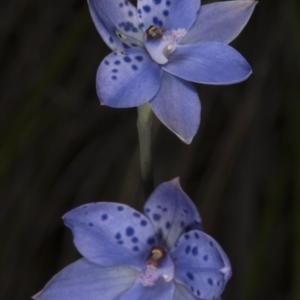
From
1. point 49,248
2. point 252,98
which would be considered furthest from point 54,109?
point 252,98

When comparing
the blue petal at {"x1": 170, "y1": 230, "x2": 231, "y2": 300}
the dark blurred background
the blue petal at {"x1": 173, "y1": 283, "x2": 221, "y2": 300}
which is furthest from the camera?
the dark blurred background

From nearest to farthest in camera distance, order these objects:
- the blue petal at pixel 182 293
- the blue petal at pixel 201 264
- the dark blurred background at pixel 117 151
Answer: the blue petal at pixel 201 264 → the blue petal at pixel 182 293 → the dark blurred background at pixel 117 151

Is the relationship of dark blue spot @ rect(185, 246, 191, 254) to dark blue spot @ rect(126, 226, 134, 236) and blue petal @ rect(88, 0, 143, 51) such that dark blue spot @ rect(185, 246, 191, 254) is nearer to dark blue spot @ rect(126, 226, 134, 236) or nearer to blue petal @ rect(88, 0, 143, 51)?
dark blue spot @ rect(126, 226, 134, 236)

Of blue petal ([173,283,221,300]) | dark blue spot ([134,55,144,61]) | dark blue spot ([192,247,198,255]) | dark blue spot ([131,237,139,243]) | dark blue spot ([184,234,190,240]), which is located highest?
dark blue spot ([134,55,144,61])

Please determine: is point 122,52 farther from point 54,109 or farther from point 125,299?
point 54,109

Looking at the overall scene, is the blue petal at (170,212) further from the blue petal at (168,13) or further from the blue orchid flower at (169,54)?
the blue petal at (168,13)

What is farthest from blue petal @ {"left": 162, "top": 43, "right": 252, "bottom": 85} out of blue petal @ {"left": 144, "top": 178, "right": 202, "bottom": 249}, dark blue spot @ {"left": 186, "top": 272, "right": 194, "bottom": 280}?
dark blue spot @ {"left": 186, "top": 272, "right": 194, "bottom": 280}

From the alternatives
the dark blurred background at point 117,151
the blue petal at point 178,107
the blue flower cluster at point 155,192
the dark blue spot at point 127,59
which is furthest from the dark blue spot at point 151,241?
the dark blurred background at point 117,151
